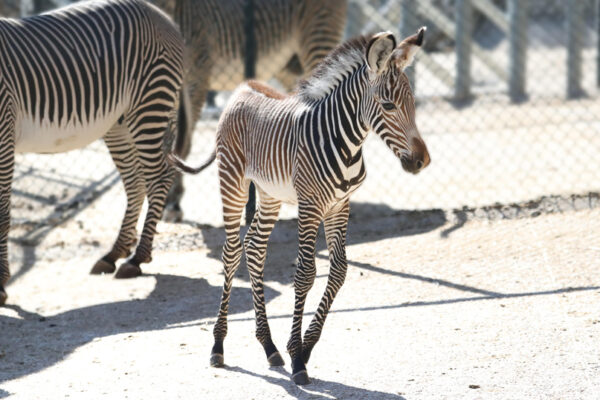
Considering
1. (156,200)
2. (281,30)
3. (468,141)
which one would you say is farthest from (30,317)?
(468,141)

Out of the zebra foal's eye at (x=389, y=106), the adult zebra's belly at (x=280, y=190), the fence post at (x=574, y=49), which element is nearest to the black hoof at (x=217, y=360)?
the adult zebra's belly at (x=280, y=190)

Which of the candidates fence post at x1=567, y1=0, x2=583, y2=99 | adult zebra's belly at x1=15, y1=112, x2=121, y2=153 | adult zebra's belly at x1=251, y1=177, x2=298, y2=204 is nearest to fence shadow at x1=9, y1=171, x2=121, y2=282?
adult zebra's belly at x1=15, y1=112, x2=121, y2=153

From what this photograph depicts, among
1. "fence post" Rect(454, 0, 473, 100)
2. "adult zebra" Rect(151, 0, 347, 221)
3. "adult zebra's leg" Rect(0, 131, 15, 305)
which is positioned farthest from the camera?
"fence post" Rect(454, 0, 473, 100)

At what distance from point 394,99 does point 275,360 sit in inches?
60.9

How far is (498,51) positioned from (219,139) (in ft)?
42.0

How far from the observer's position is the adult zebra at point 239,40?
8609 millimetres

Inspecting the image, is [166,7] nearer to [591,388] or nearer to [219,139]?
[219,139]

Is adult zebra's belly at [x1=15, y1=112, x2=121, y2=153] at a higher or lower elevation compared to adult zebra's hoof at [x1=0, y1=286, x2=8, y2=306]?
higher

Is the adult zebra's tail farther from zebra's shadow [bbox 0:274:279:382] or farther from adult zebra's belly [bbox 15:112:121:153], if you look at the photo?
adult zebra's belly [bbox 15:112:121:153]

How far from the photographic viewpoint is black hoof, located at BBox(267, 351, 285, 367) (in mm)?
4762

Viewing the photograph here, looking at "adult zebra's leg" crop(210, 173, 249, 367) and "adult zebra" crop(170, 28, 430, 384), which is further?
"adult zebra's leg" crop(210, 173, 249, 367)

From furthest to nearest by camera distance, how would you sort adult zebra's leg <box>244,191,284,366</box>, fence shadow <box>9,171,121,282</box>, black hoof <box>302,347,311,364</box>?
1. fence shadow <box>9,171,121,282</box>
2. adult zebra's leg <box>244,191,284,366</box>
3. black hoof <box>302,347,311,364</box>

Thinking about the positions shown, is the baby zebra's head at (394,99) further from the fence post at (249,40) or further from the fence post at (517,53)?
the fence post at (517,53)

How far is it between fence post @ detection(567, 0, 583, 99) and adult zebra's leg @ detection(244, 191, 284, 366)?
9.21m
